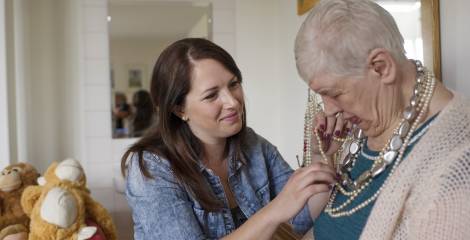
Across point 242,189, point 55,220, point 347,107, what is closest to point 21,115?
point 55,220

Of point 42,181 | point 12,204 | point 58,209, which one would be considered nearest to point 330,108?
point 58,209

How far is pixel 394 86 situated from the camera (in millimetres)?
774

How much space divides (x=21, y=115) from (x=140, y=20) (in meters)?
1.01

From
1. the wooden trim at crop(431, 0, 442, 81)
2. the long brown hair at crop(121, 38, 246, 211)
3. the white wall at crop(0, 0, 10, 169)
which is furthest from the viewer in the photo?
the white wall at crop(0, 0, 10, 169)

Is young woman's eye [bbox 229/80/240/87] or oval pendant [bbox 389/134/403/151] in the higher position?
young woman's eye [bbox 229/80/240/87]

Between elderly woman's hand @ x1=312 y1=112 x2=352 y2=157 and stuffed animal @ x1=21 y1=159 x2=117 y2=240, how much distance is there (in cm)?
144

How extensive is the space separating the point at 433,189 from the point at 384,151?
16cm

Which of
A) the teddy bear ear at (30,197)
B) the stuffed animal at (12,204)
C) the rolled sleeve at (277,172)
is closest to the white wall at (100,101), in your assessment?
the stuffed animal at (12,204)

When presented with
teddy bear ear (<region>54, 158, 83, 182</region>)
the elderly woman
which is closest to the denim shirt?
the elderly woman

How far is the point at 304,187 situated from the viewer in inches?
35.9

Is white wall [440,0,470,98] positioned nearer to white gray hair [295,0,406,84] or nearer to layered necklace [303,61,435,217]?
Result: layered necklace [303,61,435,217]

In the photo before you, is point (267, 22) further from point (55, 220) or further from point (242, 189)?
point (242, 189)

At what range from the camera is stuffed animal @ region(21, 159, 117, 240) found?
6.94 ft

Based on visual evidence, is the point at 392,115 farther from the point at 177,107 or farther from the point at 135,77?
the point at 135,77
